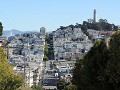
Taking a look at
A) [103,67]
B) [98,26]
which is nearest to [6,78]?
[103,67]

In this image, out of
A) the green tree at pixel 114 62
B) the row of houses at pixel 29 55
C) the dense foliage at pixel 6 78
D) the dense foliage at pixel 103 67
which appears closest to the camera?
the green tree at pixel 114 62

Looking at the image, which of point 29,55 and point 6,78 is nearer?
point 6,78

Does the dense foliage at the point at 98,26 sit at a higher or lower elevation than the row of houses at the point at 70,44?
higher

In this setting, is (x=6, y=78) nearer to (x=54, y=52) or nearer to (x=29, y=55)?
(x=29, y=55)

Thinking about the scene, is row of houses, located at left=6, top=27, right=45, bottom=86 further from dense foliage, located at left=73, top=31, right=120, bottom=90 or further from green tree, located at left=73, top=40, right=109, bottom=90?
dense foliage, located at left=73, top=31, right=120, bottom=90

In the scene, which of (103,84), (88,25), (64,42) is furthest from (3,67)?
(88,25)

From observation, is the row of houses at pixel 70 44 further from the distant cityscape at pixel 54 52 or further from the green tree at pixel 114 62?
the green tree at pixel 114 62

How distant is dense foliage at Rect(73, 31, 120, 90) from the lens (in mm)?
19281

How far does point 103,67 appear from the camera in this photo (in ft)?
71.8

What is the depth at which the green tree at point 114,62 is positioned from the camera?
62.7 feet

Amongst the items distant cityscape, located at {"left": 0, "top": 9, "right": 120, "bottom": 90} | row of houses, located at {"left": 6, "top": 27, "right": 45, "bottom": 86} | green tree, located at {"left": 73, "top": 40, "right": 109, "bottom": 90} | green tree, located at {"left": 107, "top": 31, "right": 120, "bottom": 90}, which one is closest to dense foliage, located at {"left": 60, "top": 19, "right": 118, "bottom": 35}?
distant cityscape, located at {"left": 0, "top": 9, "right": 120, "bottom": 90}

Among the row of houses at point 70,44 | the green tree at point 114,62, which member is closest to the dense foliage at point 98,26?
the row of houses at point 70,44

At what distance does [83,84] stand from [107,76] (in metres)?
4.08

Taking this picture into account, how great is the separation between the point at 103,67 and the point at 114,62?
262cm
